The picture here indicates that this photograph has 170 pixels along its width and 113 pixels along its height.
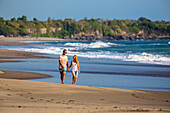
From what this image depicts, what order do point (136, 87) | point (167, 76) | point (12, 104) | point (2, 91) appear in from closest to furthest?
point (12, 104)
point (2, 91)
point (136, 87)
point (167, 76)

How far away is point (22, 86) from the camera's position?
9.88 meters

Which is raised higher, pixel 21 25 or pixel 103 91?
pixel 21 25

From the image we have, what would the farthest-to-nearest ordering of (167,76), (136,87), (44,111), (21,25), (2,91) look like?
(21,25) → (167,76) → (136,87) → (2,91) → (44,111)

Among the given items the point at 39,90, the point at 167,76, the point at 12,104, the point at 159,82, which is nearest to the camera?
the point at 12,104

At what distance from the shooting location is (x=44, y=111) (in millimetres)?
6121

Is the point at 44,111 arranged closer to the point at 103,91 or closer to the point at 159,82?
the point at 103,91

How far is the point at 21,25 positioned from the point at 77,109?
198789 millimetres

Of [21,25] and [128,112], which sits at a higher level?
[21,25]

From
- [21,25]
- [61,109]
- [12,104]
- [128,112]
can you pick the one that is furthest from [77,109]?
[21,25]

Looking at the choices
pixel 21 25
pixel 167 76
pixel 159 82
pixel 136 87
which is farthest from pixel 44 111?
pixel 21 25

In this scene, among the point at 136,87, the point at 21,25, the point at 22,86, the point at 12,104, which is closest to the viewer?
the point at 12,104

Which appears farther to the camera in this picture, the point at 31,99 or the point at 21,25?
the point at 21,25

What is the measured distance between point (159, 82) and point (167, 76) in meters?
2.38

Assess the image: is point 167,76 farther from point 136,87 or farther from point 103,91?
point 103,91
